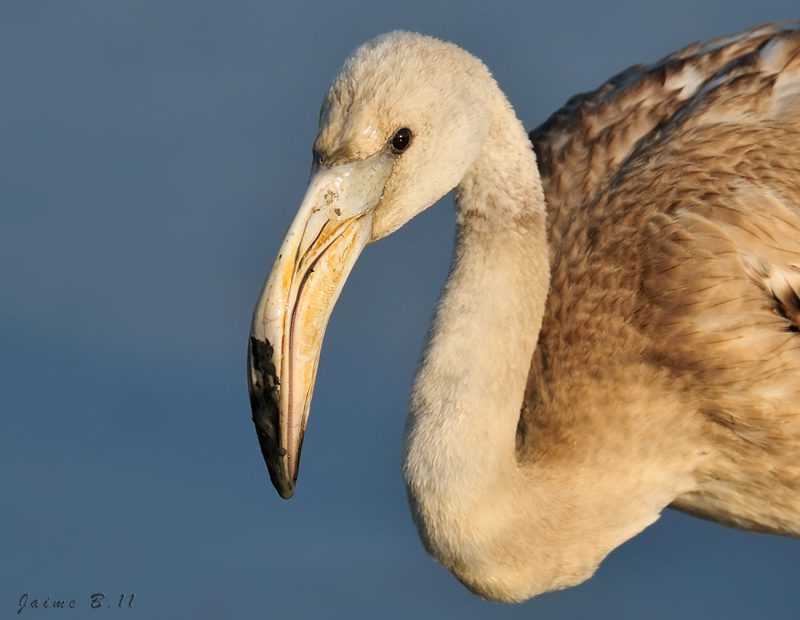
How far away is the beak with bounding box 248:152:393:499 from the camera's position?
5.85 meters

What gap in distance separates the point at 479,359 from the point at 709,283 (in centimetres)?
92

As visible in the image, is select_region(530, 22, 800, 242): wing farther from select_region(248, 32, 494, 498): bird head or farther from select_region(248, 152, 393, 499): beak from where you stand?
select_region(248, 152, 393, 499): beak

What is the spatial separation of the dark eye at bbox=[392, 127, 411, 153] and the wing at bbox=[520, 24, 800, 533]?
102 centimetres

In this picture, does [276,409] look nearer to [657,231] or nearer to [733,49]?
[657,231]

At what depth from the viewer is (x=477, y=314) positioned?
6.27m

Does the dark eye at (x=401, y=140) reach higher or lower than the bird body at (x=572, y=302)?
higher

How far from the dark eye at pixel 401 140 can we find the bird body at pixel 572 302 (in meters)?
0.02

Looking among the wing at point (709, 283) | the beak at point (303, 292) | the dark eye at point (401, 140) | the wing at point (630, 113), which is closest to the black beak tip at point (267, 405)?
the beak at point (303, 292)

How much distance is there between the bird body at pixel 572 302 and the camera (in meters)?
5.96

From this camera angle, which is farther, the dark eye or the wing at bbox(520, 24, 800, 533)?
the wing at bbox(520, 24, 800, 533)

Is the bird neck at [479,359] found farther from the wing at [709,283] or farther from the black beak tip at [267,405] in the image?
the black beak tip at [267,405]

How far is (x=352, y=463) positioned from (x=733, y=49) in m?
3.07

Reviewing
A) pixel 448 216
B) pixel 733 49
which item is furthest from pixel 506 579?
pixel 448 216

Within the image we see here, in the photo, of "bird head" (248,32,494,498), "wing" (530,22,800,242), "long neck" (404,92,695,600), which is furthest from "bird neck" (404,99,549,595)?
→ "wing" (530,22,800,242)
